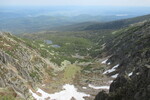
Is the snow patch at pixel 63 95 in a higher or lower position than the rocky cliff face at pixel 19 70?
lower

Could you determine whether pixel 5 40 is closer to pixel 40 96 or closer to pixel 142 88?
pixel 40 96

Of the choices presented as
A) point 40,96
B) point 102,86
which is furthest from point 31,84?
point 102,86

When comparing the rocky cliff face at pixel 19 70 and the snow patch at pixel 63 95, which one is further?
the snow patch at pixel 63 95

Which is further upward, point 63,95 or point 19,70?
point 19,70

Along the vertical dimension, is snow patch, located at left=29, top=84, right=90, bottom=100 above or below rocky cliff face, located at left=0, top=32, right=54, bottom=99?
below

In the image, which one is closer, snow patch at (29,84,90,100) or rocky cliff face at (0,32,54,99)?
rocky cliff face at (0,32,54,99)

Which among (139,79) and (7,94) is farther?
(7,94)

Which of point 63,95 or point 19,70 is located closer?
point 63,95

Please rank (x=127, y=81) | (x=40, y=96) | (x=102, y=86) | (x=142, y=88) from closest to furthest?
(x=142, y=88), (x=127, y=81), (x=40, y=96), (x=102, y=86)
